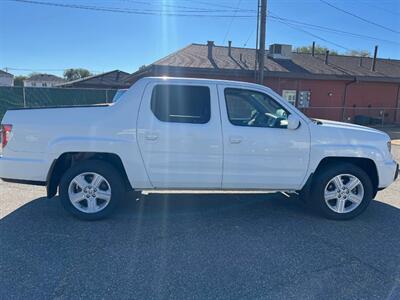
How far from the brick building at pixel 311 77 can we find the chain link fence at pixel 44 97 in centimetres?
235

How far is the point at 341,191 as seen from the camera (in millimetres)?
4383

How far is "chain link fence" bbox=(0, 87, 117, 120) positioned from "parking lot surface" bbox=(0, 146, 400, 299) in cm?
1338

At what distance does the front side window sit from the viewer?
4211 millimetres

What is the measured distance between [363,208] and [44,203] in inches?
189

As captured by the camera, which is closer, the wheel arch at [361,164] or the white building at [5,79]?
the wheel arch at [361,164]

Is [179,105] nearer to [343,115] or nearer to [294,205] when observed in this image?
[294,205]

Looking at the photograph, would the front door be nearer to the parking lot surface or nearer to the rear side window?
the rear side window

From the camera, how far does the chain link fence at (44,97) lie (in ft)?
52.3

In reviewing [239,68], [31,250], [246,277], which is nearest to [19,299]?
[31,250]

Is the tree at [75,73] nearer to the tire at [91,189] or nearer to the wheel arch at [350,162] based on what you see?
the tire at [91,189]

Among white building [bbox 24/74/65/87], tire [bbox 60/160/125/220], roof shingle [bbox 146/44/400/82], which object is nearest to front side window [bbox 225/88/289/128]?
tire [bbox 60/160/125/220]

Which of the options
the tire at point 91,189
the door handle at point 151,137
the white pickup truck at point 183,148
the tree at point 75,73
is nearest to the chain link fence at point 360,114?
the white pickup truck at point 183,148

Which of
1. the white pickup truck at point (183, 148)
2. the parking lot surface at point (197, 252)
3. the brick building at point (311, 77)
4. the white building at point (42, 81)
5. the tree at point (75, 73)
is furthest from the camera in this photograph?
the tree at point (75, 73)

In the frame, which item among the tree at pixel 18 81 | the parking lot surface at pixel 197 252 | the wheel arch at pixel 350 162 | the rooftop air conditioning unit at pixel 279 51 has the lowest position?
the parking lot surface at pixel 197 252
